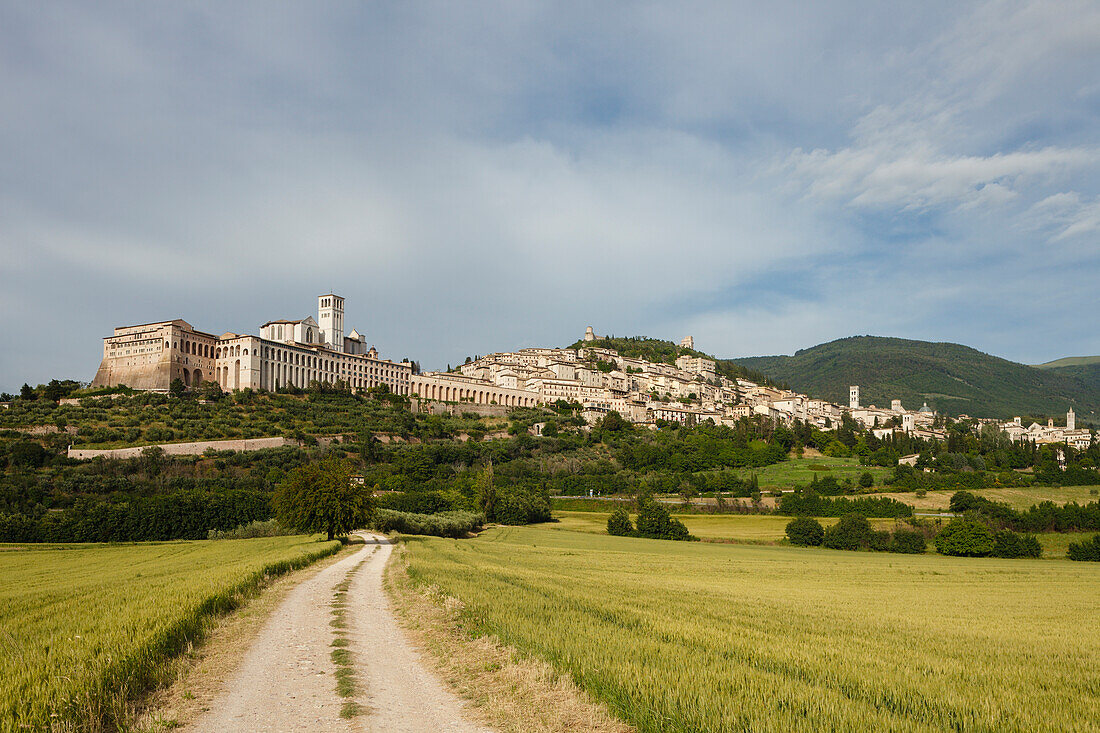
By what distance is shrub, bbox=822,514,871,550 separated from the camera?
58.7 meters

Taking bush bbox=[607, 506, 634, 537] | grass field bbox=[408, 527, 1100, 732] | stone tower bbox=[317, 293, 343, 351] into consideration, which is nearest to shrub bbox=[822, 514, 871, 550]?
bush bbox=[607, 506, 634, 537]

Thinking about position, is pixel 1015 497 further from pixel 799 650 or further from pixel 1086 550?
pixel 799 650

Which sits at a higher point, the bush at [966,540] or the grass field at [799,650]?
the grass field at [799,650]

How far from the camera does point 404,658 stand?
409 inches

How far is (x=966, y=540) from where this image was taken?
5506 centimetres

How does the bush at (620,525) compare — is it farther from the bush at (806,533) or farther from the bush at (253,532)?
the bush at (253,532)

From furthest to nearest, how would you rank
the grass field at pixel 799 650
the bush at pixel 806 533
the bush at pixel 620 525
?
the bush at pixel 620 525 < the bush at pixel 806 533 < the grass field at pixel 799 650

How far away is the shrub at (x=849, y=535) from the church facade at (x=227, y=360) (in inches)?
3702

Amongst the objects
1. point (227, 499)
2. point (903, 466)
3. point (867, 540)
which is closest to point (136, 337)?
point (227, 499)

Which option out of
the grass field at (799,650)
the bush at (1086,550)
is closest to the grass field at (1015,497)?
the bush at (1086,550)

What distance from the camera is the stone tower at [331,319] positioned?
484 feet

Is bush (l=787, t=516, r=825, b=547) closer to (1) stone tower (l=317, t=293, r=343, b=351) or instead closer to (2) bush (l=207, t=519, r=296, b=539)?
(2) bush (l=207, t=519, r=296, b=539)

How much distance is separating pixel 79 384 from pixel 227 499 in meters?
77.5

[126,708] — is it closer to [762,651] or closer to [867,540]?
[762,651]
